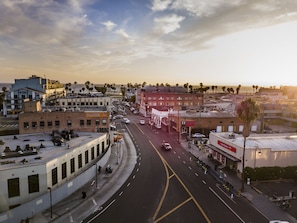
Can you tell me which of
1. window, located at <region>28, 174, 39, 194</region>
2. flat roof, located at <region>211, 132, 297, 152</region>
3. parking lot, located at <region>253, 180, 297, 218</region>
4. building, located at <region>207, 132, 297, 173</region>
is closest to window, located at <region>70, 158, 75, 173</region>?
window, located at <region>28, 174, 39, 194</region>

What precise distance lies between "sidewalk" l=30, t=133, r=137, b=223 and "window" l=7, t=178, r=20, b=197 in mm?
3953

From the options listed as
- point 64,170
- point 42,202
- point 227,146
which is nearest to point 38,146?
point 64,170

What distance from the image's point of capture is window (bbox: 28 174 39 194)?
31277 mm

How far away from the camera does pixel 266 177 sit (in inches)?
1620

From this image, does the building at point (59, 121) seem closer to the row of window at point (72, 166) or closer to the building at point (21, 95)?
the row of window at point (72, 166)

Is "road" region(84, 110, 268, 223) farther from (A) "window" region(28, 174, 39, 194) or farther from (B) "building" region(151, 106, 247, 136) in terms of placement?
(B) "building" region(151, 106, 247, 136)

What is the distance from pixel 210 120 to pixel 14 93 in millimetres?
85982

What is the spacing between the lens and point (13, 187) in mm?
30062

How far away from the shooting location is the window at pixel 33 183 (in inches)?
1231

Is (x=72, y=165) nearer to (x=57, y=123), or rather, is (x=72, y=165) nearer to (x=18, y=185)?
(x=18, y=185)

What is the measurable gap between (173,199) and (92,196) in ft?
37.9

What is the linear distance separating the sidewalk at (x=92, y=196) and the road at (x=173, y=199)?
131 centimetres

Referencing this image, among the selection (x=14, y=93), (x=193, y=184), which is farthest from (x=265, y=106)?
(x=14, y=93)

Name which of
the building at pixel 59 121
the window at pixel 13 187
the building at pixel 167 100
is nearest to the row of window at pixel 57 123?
the building at pixel 59 121
